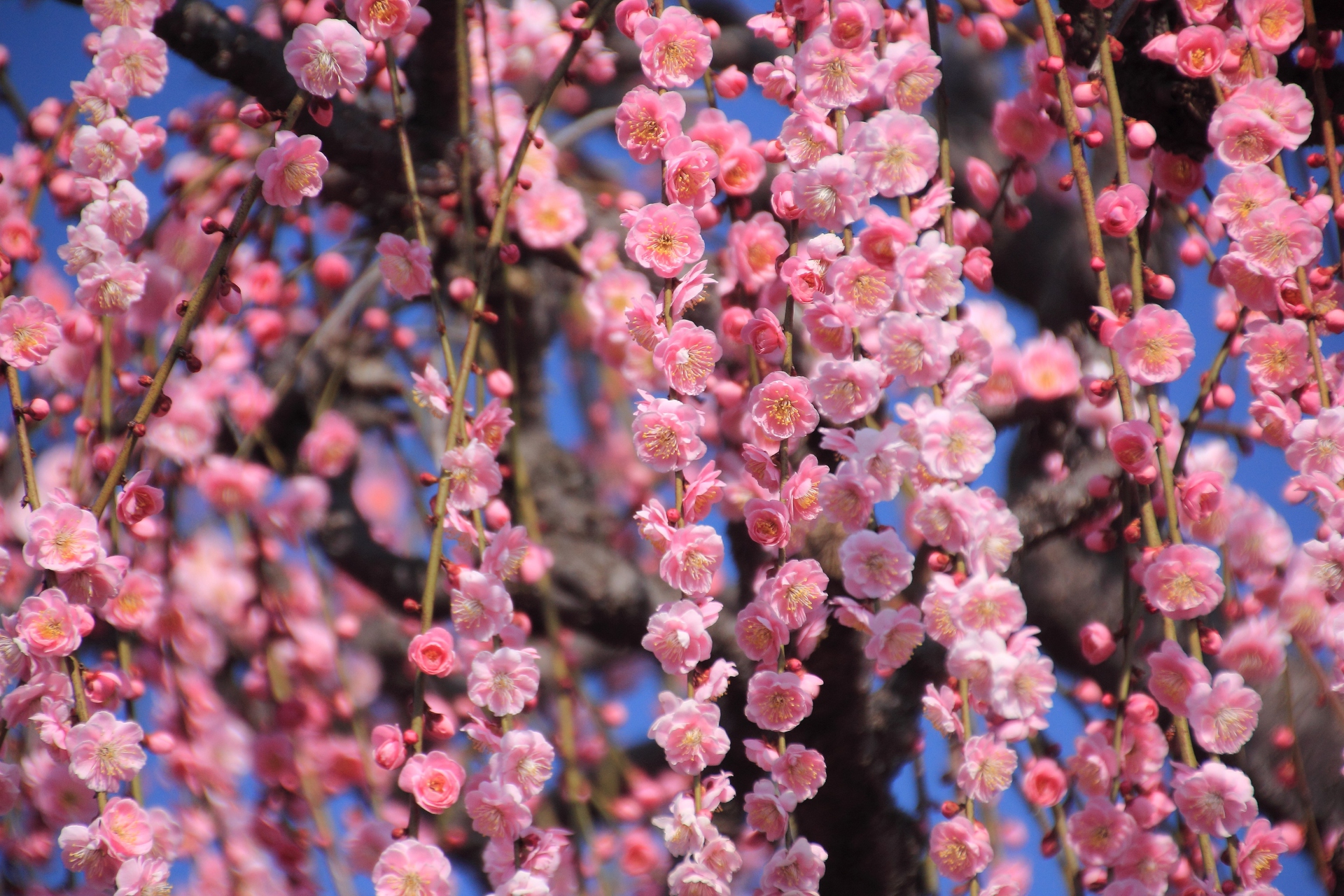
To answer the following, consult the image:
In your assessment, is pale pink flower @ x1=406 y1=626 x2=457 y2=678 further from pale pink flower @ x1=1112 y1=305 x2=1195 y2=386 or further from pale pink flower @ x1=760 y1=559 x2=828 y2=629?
pale pink flower @ x1=1112 y1=305 x2=1195 y2=386

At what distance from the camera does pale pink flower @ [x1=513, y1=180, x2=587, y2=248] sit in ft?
4.95

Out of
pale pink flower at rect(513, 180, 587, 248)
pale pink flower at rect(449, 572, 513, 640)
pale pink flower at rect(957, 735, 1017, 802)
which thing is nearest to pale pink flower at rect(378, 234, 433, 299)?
pale pink flower at rect(449, 572, 513, 640)

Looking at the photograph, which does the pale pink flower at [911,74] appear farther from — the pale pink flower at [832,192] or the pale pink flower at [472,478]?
the pale pink flower at [472,478]

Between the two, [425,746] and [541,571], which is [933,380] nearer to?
[541,571]

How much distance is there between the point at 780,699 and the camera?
790mm

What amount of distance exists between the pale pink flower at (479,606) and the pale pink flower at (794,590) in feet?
0.70

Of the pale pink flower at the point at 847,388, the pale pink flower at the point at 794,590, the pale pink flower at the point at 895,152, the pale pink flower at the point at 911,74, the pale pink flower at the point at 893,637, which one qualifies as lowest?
the pale pink flower at the point at 893,637

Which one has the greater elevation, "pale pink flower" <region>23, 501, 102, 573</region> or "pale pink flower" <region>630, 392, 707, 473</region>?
"pale pink flower" <region>630, 392, 707, 473</region>

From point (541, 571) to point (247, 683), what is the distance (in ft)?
2.37

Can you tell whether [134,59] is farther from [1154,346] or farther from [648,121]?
[1154,346]

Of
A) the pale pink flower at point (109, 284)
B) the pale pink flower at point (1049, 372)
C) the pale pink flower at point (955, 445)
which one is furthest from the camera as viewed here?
the pale pink flower at point (1049, 372)

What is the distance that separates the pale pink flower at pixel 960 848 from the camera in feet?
2.57

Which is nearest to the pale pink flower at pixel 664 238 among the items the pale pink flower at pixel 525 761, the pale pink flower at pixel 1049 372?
the pale pink flower at pixel 525 761

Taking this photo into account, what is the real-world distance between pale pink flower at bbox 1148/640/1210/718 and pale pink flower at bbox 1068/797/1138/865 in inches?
3.6
